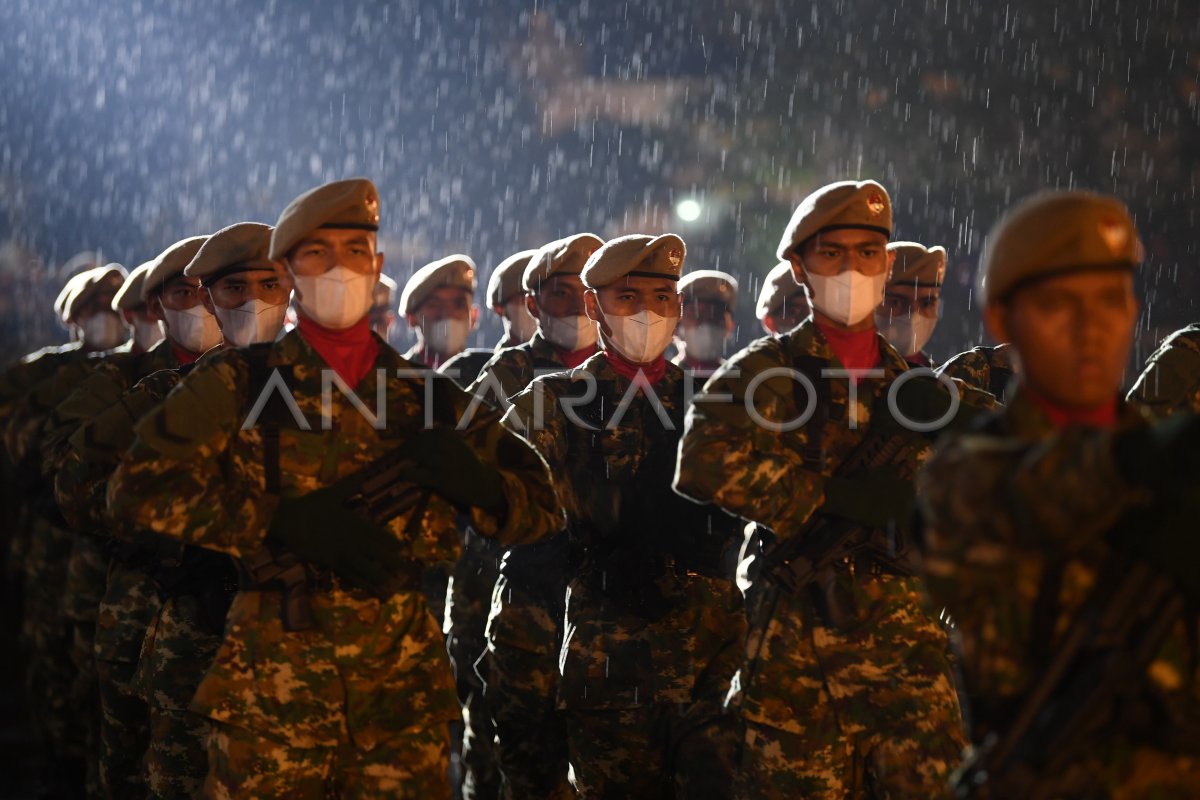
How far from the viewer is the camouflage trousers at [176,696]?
17.0 feet

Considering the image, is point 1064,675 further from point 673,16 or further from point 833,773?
point 673,16

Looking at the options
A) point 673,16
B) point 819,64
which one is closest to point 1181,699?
point 819,64

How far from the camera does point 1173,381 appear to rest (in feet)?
18.1

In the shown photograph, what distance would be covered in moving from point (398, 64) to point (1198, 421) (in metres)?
20.6

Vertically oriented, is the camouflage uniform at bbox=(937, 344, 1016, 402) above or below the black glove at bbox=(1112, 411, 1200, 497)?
below

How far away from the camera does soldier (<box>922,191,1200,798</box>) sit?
8.11ft

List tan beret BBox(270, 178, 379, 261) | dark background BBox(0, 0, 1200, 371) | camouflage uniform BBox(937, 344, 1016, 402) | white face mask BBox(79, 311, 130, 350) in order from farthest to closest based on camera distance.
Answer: dark background BBox(0, 0, 1200, 371), white face mask BBox(79, 311, 130, 350), camouflage uniform BBox(937, 344, 1016, 402), tan beret BBox(270, 178, 379, 261)

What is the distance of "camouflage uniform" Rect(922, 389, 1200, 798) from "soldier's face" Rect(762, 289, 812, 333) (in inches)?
201

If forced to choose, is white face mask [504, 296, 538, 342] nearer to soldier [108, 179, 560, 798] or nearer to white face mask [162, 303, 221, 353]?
white face mask [162, 303, 221, 353]

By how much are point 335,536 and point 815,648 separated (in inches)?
57.4

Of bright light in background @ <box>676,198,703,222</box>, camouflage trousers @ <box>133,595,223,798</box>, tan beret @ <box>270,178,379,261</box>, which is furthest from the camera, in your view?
bright light in background @ <box>676,198,703,222</box>

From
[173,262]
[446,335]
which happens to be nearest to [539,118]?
[446,335]

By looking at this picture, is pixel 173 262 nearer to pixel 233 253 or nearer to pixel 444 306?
pixel 233 253

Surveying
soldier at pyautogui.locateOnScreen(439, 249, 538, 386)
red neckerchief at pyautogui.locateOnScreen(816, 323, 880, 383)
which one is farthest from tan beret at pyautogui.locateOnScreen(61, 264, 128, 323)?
red neckerchief at pyautogui.locateOnScreen(816, 323, 880, 383)
